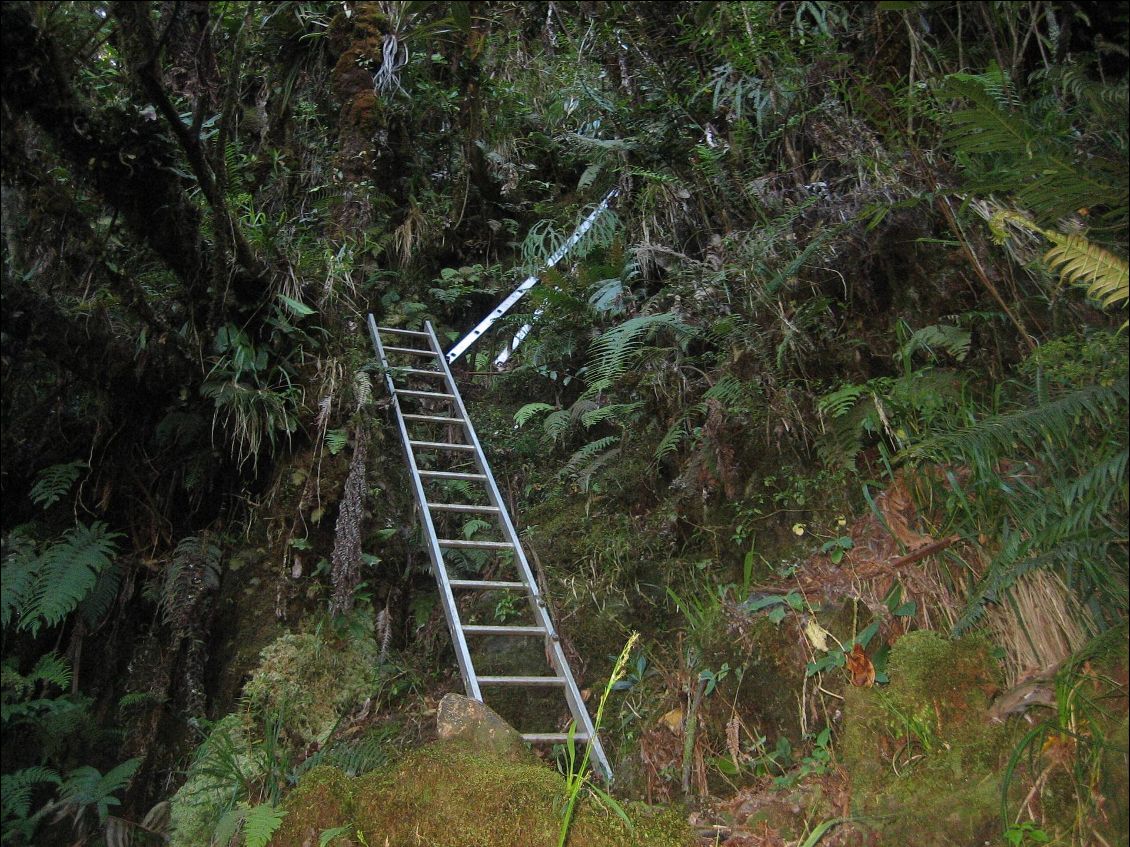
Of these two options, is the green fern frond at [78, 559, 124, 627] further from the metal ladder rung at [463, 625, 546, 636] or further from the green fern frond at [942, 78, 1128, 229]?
the green fern frond at [942, 78, 1128, 229]

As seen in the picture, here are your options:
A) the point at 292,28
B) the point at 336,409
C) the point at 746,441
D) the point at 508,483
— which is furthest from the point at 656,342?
the point at 292,28

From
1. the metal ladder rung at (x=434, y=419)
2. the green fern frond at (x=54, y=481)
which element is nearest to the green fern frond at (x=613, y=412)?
the metal ladder rung at (x=434, y=419)

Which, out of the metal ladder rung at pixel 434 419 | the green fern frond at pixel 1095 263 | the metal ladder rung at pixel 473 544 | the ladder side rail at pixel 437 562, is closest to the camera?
the green fern frond at pixel 1095 263

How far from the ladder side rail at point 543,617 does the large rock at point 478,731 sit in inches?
10.4

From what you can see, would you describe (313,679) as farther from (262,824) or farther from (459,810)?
(459,810)

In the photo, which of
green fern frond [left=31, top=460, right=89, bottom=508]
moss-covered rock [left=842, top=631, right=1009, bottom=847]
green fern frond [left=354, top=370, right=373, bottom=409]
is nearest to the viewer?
moss-covered rock [left=842, top=631, right=1009, bottom=847]

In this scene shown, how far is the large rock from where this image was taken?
265 cm

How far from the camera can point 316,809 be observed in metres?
2.51

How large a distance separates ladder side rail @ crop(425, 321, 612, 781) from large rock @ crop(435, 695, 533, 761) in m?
0.26

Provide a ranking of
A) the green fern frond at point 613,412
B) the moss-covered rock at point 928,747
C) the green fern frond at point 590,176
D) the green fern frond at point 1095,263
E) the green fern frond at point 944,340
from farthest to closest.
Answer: the green fern frond at point 590,176 < the green fern frond at point 613,412 < the green fern frond at point 944,340 < the moss-covered rock at point 928,747 < the green fern frond at point 1095,263

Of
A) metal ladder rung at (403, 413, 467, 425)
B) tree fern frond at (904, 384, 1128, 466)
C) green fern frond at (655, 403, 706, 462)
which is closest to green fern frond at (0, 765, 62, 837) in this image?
metal ladder rung at (403, 413, 467, 425)

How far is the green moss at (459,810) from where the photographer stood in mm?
2277

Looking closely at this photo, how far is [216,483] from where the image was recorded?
4.45 metres

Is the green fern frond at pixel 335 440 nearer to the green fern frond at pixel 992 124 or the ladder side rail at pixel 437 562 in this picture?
the ladder side rail at pixel 437 562
